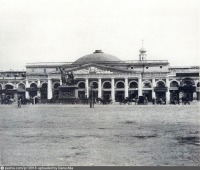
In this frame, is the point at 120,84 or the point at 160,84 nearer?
the point at 160,84

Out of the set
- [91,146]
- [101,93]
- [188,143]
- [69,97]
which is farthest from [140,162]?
[101,93]

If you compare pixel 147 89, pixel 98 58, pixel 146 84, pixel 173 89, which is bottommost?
pixel 173 89

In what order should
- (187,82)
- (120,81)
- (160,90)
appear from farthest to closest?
(120,81)
(187,82)
(160,90)

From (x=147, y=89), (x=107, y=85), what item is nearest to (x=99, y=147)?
(x=147, y=89)

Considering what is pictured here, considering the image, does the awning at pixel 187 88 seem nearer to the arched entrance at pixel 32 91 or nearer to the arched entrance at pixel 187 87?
the arched entrance at pixel 187 87

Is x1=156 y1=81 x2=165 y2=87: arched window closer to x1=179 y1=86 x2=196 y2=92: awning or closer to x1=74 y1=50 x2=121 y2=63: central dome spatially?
x1=179 y1=86 x2=196 y2=92: awning

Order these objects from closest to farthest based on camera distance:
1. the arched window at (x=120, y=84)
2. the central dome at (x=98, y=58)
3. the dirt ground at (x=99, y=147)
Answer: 1. the dirt ground at (x=99, y=147)
2. the arched window at (x=120, y=84)
3. the central dome at (x=98, y=58)

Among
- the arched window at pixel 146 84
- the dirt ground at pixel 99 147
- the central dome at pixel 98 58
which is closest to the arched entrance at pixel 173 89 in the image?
the arched window at pixel 146 84

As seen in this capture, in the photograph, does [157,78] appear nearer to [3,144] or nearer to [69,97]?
[69,97]

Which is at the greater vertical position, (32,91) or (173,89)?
(32,91)

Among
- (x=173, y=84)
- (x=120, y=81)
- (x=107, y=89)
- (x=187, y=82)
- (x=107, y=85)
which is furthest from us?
(x=107, y=85)

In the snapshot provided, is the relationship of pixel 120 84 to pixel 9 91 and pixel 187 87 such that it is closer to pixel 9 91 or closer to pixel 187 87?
pixel 187 87
